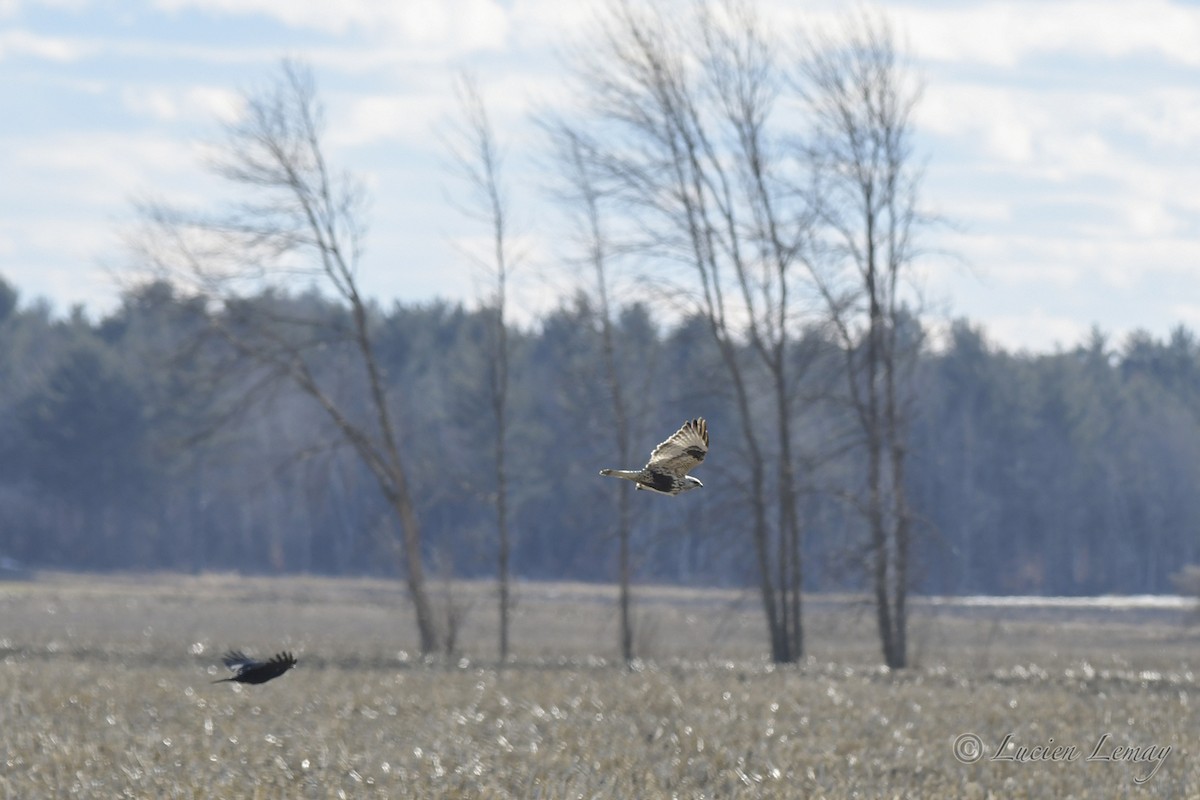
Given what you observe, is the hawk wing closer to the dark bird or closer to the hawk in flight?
the hawk in flight

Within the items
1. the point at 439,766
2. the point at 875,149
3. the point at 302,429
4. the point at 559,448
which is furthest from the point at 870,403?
the point at 302,429

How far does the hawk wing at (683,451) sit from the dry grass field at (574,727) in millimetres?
7295

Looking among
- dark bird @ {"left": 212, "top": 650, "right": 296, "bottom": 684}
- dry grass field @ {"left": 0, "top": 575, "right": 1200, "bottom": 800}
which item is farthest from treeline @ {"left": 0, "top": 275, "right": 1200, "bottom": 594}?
dark bird @ {"left": 212, "top": 650, "right": 296, "bottom": 684}

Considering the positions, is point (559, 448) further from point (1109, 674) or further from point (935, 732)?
point (935, 732)

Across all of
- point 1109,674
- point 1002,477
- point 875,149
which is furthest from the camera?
point 1002,477

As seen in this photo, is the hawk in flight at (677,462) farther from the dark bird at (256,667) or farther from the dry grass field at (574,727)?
the dry grass field at (574,727)

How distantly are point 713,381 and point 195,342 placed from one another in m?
8.34

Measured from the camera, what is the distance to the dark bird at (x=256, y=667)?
6645mm

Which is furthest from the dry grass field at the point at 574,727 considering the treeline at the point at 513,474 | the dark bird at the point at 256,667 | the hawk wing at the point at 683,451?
the treeline at the point at 513,474

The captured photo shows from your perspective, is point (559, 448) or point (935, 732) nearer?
point (935, 732)

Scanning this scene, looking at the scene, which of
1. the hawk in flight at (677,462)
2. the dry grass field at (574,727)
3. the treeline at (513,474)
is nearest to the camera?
the hawk in flight at (677,462)

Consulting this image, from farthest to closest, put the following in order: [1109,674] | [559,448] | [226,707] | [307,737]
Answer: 1. [559,448]
2. [1109,674]
3. [226,707]
4. [307,737]

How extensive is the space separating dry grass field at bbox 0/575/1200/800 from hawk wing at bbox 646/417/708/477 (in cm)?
730

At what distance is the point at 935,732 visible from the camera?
17531 millimetres
